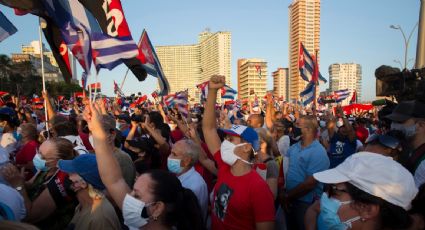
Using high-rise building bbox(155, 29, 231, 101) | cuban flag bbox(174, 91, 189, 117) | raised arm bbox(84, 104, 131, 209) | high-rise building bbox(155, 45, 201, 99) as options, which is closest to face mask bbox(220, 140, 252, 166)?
raised arm bbox(84, 104, 131, 209)

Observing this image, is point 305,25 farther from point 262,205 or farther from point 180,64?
point 262,205

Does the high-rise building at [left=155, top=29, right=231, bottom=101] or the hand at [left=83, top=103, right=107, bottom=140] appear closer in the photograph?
the hand at [left=83, top=103, right=107, bottom=140]

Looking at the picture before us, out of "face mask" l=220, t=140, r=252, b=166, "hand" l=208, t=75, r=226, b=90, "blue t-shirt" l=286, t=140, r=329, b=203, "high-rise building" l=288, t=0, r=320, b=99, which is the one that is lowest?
"blue t-shirt" l=286, t=140, r=329, b=203

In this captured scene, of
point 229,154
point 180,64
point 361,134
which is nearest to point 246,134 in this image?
point 229,154

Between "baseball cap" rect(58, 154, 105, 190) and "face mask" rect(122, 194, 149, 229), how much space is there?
0.47 m

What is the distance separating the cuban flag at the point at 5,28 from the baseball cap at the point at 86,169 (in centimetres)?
253

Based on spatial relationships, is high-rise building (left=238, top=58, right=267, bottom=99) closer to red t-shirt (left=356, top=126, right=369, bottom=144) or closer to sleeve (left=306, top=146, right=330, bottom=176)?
red t-shirt (left=356, top=126, right=369, bottom=144)

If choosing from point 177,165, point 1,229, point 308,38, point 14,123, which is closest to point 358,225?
point 1,229

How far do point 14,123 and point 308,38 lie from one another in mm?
130066

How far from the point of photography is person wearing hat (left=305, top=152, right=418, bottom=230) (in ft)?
5.68

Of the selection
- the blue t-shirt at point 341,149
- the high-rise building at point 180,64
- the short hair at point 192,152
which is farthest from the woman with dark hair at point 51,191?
the high-rise building at point 180,64

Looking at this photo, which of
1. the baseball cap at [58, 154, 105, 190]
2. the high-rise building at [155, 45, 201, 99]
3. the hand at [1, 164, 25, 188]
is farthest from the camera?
the high-rise building at [155, 45, 201, 99]

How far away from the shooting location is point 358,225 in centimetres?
188

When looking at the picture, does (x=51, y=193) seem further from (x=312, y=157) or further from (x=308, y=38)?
(x=308, y=38)
